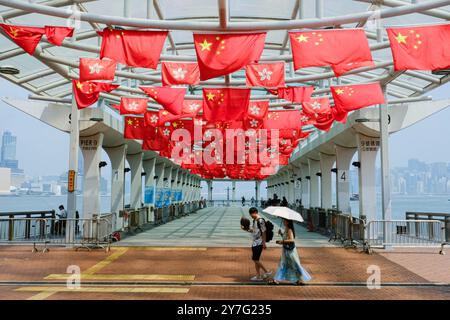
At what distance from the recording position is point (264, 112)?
16.3 m

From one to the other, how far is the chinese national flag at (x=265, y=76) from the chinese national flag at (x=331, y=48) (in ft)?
9.11

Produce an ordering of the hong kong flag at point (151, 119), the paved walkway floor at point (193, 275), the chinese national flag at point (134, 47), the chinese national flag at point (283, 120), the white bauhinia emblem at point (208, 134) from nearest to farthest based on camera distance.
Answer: the paved walkway floor at point (193, 275) → the chinese national flag at point (134, 47) → the chinese national flag at point (283, 120) → the hong kong flag at point (151, 119) → the white bauhinia emblem at point (208, 134)

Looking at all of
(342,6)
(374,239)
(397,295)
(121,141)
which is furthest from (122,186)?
(397,295)

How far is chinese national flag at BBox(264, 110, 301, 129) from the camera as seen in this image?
1744cm

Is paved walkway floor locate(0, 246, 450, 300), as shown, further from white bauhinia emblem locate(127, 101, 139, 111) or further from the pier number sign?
white bauhinia emblem locate(127, 101, 139, 111)

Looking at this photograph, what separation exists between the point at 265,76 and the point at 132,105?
6.16 m

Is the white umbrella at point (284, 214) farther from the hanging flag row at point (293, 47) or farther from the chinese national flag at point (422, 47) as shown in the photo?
the chinese national flag at point (422, 47)

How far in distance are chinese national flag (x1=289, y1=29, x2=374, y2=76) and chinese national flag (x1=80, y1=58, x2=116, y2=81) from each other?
5348 millimetres

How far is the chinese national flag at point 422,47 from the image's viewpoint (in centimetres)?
902

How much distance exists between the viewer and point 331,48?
9250 millimetres

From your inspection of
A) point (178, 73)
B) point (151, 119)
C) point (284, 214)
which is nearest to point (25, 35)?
point (178, 73)

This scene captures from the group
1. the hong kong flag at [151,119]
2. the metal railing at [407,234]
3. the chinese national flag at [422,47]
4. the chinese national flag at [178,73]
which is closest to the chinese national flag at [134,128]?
the hong kong flag at [151,119]

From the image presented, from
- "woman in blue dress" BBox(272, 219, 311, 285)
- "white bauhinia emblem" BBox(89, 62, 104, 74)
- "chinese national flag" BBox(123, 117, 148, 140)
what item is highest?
"white bauhinia emblem" BBox(89, 62, 104, 74)

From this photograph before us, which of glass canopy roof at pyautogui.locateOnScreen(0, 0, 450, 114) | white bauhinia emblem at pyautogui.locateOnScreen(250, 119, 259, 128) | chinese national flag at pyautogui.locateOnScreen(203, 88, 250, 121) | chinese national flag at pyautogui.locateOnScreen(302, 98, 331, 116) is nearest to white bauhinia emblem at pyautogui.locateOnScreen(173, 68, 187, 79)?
glass canopy roof at pyautogui.locateOnScreen(0, 0, 450, 114)
